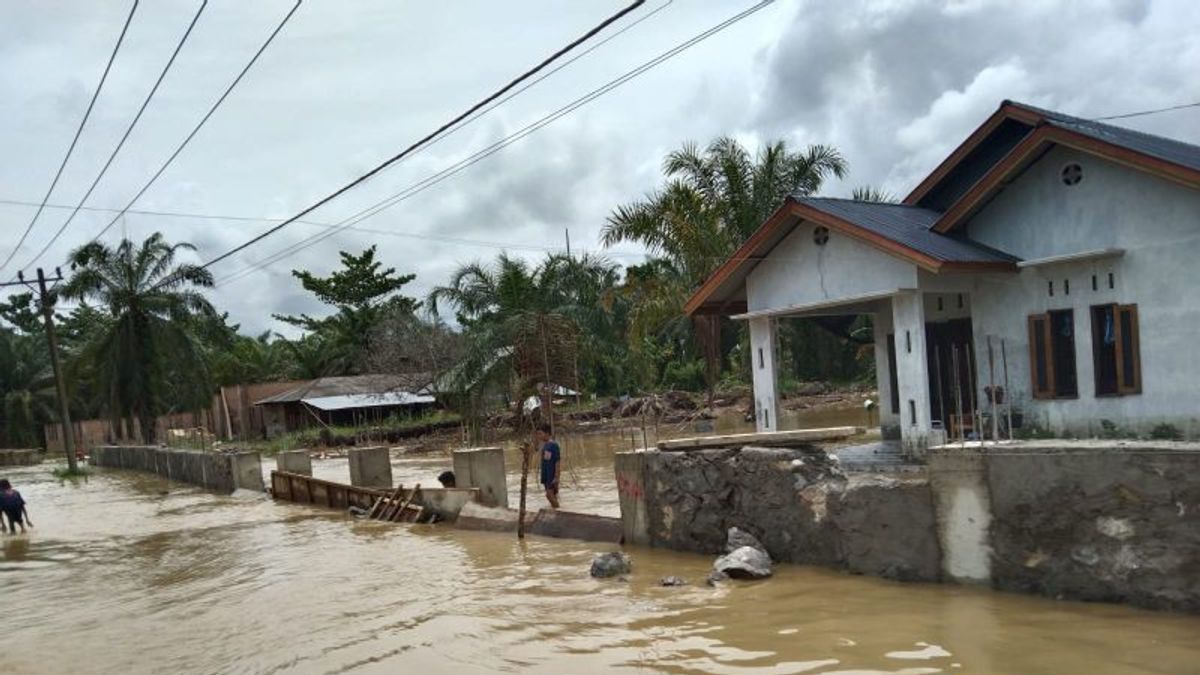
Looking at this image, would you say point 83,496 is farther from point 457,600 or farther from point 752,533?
→ point 752,533

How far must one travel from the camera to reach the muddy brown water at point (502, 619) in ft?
25.9

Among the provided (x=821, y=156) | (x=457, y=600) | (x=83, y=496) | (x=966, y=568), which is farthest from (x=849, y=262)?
(x=83, y=496)

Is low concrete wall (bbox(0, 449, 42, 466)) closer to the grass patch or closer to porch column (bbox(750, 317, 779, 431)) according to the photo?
the grass patch

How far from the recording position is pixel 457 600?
11.6 meters

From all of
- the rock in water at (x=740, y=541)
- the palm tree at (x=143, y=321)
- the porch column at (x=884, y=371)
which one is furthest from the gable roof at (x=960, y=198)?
the palm tree at (x=143, y=321)

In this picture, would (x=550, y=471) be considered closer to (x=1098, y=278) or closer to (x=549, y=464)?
(x=549, y=464)

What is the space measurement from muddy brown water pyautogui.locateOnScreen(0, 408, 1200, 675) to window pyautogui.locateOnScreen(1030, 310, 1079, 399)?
635 cm

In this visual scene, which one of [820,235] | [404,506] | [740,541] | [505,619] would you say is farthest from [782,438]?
[404,506]

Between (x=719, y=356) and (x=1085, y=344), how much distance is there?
2509cm

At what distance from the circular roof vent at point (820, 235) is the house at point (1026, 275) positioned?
0.04m

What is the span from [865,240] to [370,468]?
13.8 meters

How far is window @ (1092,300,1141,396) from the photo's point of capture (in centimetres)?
1372

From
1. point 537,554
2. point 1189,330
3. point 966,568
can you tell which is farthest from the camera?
point 537,554

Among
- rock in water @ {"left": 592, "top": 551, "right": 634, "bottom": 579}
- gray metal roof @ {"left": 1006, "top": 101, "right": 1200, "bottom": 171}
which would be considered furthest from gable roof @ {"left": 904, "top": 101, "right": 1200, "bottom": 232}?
rock in water @ {"left": 592, "top": 551, "right": 634, "bottom": 579}
